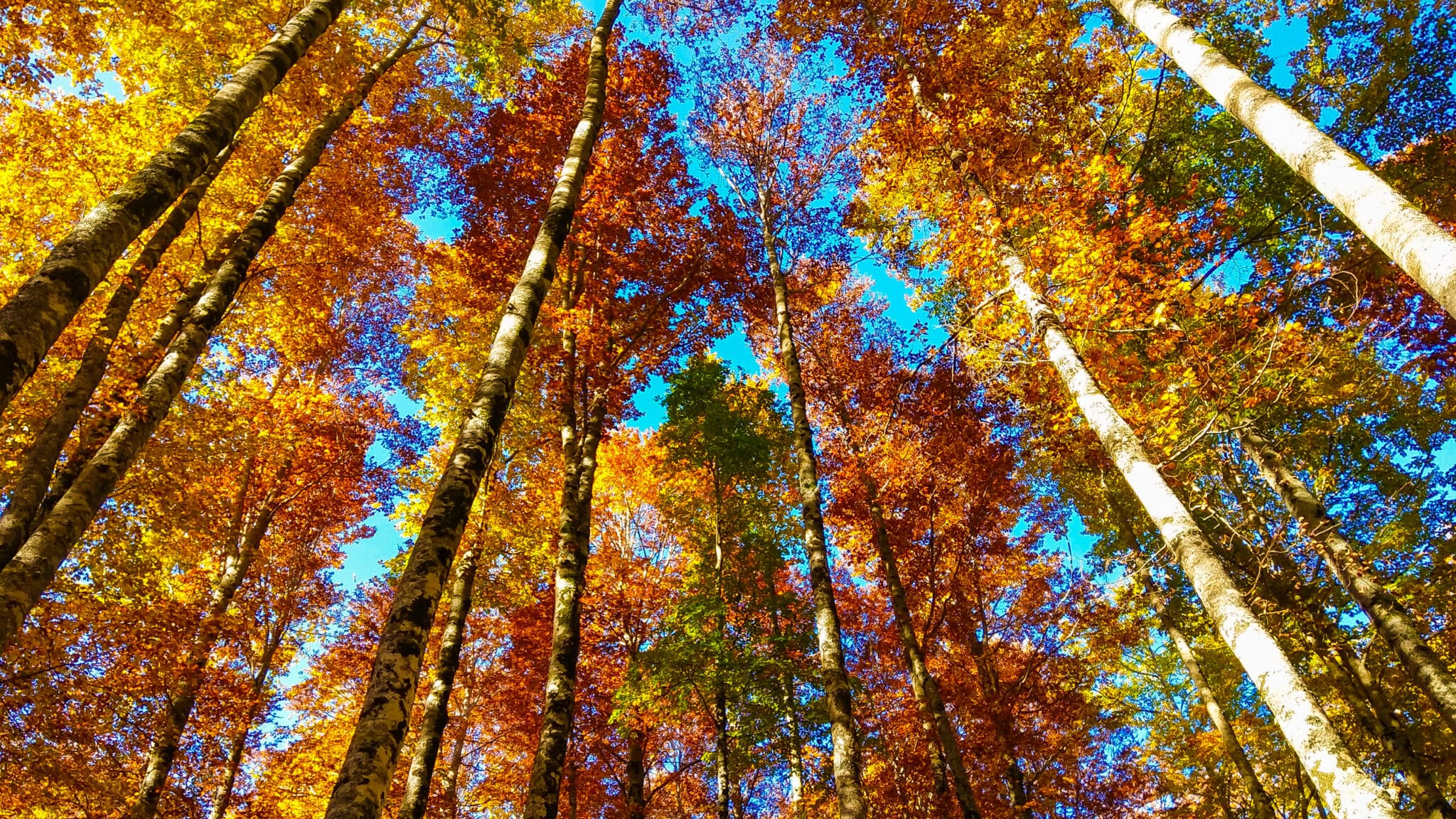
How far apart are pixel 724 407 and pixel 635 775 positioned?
7.81 metres

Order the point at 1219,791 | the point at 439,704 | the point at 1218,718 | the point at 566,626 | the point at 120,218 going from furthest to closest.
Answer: the point at 1219,791, the point at 1218,718, the point at 439,704, the point at 566,626, the point at 120,218

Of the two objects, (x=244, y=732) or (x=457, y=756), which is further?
(x=457, y=756)

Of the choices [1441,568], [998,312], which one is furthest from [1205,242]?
[1441,568]

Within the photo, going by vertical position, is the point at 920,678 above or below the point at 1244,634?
above

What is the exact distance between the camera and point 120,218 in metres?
4.20

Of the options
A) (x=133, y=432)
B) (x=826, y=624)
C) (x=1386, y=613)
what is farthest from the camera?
(x=1386, y=613)

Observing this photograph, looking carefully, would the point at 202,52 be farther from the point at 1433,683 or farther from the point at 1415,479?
the point at 1415,479

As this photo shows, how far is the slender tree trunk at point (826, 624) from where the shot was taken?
6594 millimetres

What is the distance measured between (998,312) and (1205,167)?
18.7 feet

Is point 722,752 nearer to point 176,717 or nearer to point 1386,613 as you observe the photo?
point 176,717

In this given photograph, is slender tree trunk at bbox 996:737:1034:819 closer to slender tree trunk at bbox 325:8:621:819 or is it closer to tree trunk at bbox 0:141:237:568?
slender tree trunk at bbox 325:8:621:819

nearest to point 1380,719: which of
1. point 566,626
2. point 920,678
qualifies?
point 920,678

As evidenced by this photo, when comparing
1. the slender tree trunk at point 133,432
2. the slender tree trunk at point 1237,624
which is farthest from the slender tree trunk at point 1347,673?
the slender tree trunk at point 133,432

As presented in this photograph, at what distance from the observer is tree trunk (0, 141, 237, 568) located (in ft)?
18.7
